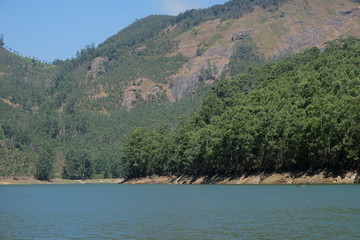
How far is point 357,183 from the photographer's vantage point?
282ft

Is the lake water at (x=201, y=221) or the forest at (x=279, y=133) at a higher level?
the forest at (x=279, y=133)

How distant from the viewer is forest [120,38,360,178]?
9188cm

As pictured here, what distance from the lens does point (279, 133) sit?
10594cm

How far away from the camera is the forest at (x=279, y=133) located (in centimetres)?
9188

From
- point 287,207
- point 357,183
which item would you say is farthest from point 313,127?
point 287,207

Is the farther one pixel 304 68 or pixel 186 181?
pixel 304 68

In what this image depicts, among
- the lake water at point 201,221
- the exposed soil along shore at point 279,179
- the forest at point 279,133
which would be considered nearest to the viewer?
the lake water at point 201,221

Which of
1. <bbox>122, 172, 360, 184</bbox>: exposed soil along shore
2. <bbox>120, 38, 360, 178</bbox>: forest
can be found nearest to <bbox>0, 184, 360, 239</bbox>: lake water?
<bbox>122, 172, 360, 184</bbox>: exposed soil along shore

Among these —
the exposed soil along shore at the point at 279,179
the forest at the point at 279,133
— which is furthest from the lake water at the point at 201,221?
the forest at the point at 279,133

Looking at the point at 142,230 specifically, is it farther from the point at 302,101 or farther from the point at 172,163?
the point at 172,163

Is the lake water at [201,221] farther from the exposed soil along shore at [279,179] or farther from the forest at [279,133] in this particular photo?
the forest at [279,133]

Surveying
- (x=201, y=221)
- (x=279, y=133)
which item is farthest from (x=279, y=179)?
(x=201, y=221)

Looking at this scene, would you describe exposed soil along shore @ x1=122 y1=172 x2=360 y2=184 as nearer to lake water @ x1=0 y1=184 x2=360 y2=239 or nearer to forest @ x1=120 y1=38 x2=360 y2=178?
forest @ x1=120 y1=38 x2=360 y2=178

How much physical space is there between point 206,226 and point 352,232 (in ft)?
35.4
